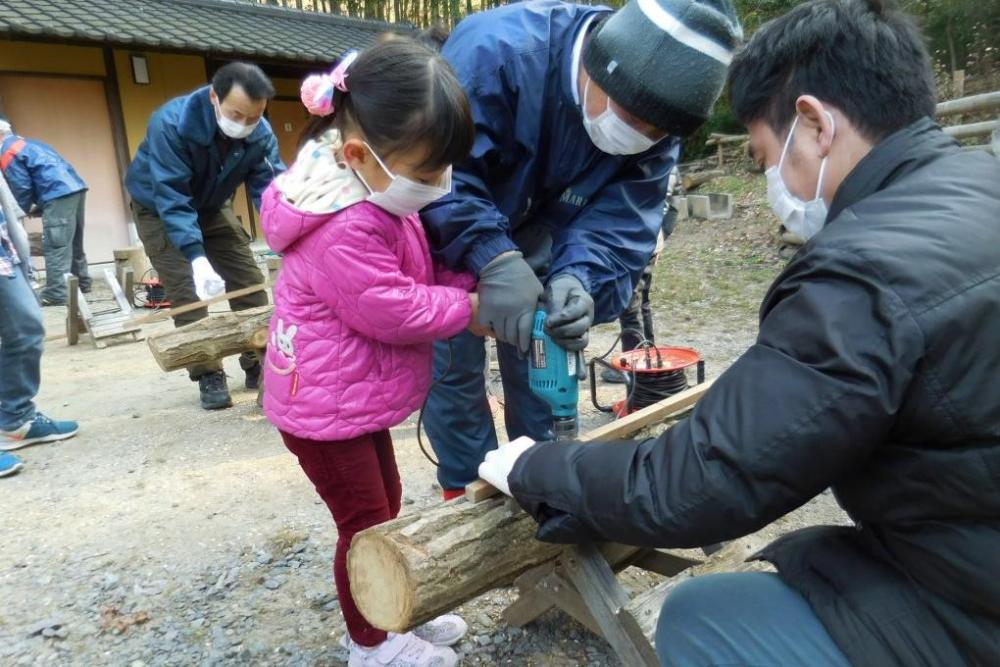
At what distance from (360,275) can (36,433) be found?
330 centimetres

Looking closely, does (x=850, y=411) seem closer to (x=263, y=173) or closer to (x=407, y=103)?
(x=407, y=103)

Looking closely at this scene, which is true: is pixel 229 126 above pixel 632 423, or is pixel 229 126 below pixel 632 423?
above

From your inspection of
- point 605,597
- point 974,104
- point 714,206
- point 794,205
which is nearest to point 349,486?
point 605,597

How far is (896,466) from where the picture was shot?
3.77ft

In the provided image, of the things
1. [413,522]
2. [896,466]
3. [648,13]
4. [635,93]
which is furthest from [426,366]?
[896,466]

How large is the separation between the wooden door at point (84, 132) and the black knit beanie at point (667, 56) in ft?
29.1

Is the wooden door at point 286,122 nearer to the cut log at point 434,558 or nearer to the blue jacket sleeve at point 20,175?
the blue jacket sleeve at point 20,175

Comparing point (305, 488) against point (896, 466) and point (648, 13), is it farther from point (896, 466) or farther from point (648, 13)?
point (896, 466)

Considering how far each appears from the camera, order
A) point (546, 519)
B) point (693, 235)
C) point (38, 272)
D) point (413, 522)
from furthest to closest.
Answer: point (693, 235) → point (38, 272) → point (413, 522) → point (546, 519)

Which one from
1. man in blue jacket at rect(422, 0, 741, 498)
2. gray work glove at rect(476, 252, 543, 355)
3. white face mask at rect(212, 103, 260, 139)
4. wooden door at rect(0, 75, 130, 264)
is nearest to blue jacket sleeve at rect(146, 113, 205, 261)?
white face mask at rect(212, 103, 260, 139)

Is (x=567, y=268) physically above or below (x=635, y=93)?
below

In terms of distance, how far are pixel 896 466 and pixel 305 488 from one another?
2.78 metres

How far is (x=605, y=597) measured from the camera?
5.93 ft

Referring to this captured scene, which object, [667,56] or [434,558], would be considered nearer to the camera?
[434,558]
